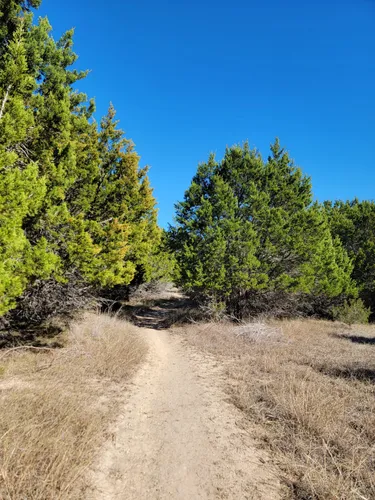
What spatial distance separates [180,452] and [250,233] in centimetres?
1248

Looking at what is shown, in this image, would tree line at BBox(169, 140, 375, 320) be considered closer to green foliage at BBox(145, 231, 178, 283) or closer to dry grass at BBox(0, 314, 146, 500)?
green foliage at BBox(145, 231, 178, 283)

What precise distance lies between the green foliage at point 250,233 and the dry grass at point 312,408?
513cm

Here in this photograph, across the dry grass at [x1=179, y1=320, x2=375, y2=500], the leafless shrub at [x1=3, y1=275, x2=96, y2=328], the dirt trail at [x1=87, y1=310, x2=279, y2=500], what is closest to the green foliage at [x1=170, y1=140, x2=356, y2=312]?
the dry grass at [x1=179, y1=320, x2=375, y2=500]

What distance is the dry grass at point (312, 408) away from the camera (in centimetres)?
366

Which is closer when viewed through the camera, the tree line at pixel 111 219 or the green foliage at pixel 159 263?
the tree line at pixel 111 219

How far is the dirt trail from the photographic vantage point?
3645 mm

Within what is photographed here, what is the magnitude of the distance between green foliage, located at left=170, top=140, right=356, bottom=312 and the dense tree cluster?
4211 mm

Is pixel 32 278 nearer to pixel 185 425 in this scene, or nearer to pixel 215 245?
pixel 185 425

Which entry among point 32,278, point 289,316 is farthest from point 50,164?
point 289,316

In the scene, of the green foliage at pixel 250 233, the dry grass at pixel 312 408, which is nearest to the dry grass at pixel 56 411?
the dry grass at pixel 312 408

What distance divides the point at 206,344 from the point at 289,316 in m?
11.3

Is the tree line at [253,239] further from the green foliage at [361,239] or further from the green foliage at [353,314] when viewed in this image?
the green foliage at [361,239]

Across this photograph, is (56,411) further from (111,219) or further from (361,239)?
(361,239)

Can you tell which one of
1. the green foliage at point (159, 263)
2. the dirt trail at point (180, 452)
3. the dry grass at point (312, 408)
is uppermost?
the green foliage at point (159, 263)
